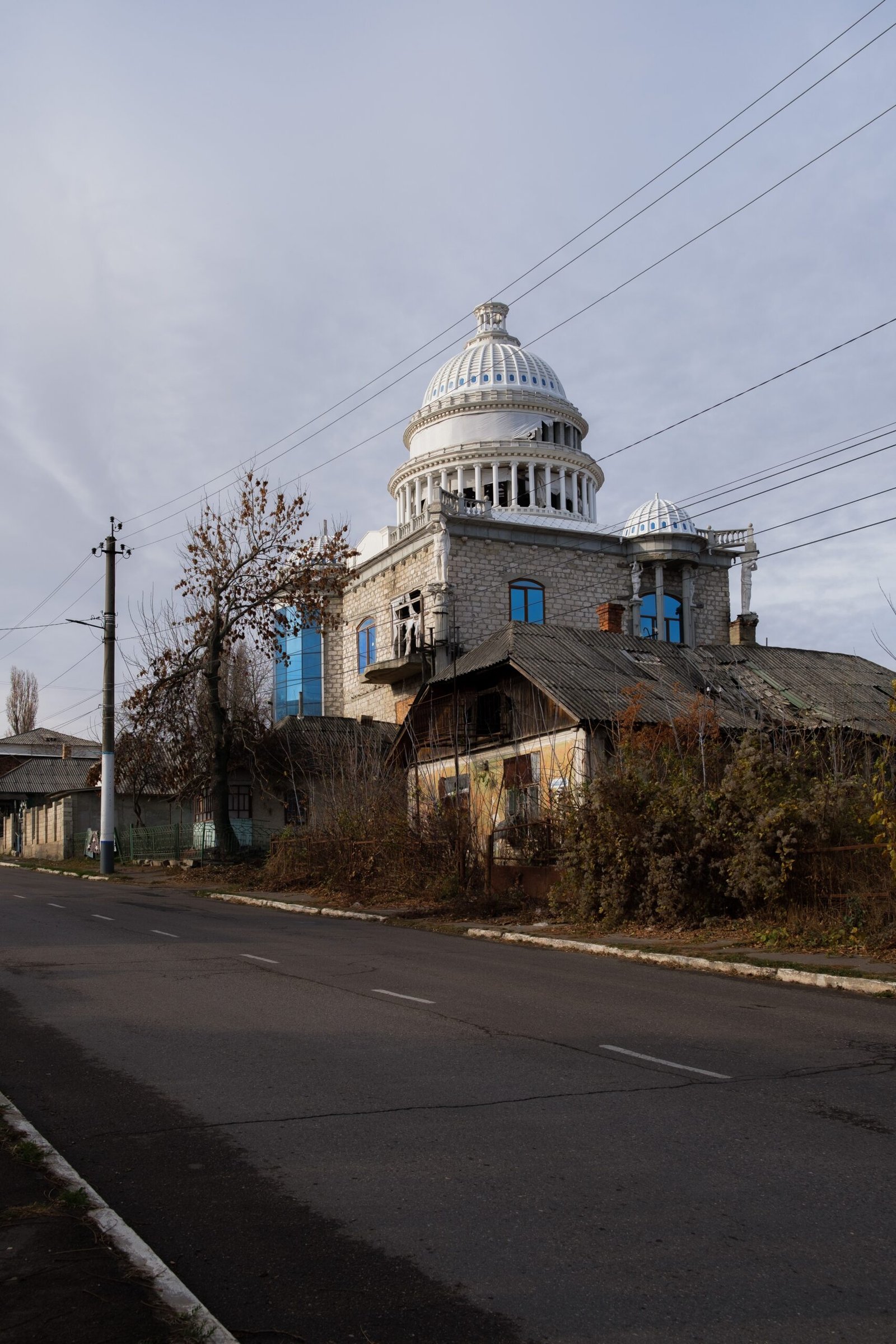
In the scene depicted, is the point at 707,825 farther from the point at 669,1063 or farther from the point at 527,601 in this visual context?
the point at 527,601

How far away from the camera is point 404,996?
36.3 ft

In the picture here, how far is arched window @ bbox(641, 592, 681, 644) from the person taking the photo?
163ft

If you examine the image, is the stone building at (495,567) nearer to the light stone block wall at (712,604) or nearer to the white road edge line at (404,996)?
the light stone block wall at (712,604)

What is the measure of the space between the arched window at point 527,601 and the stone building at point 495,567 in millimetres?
52

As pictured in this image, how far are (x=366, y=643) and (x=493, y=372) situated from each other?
2243 centimetres

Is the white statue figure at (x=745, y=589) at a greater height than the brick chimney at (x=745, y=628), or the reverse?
the white statue figure at (x=745, y=589)

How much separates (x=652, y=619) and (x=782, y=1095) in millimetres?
43624

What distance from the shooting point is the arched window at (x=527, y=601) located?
4700cm

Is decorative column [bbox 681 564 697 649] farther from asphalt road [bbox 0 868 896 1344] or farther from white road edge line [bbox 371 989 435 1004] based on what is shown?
white road edge line [bbox 371 989 435 1004]

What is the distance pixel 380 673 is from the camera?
47.1 metres

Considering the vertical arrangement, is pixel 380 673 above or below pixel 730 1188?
above

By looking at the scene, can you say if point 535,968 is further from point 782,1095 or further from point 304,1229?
point 304,1229

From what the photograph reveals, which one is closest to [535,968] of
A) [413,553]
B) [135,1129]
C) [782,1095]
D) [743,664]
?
[782,1095]

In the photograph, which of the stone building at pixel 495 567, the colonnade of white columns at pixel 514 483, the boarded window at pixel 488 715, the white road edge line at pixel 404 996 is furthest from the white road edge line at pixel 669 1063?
the colonnade of white columns at pixel 514 483
